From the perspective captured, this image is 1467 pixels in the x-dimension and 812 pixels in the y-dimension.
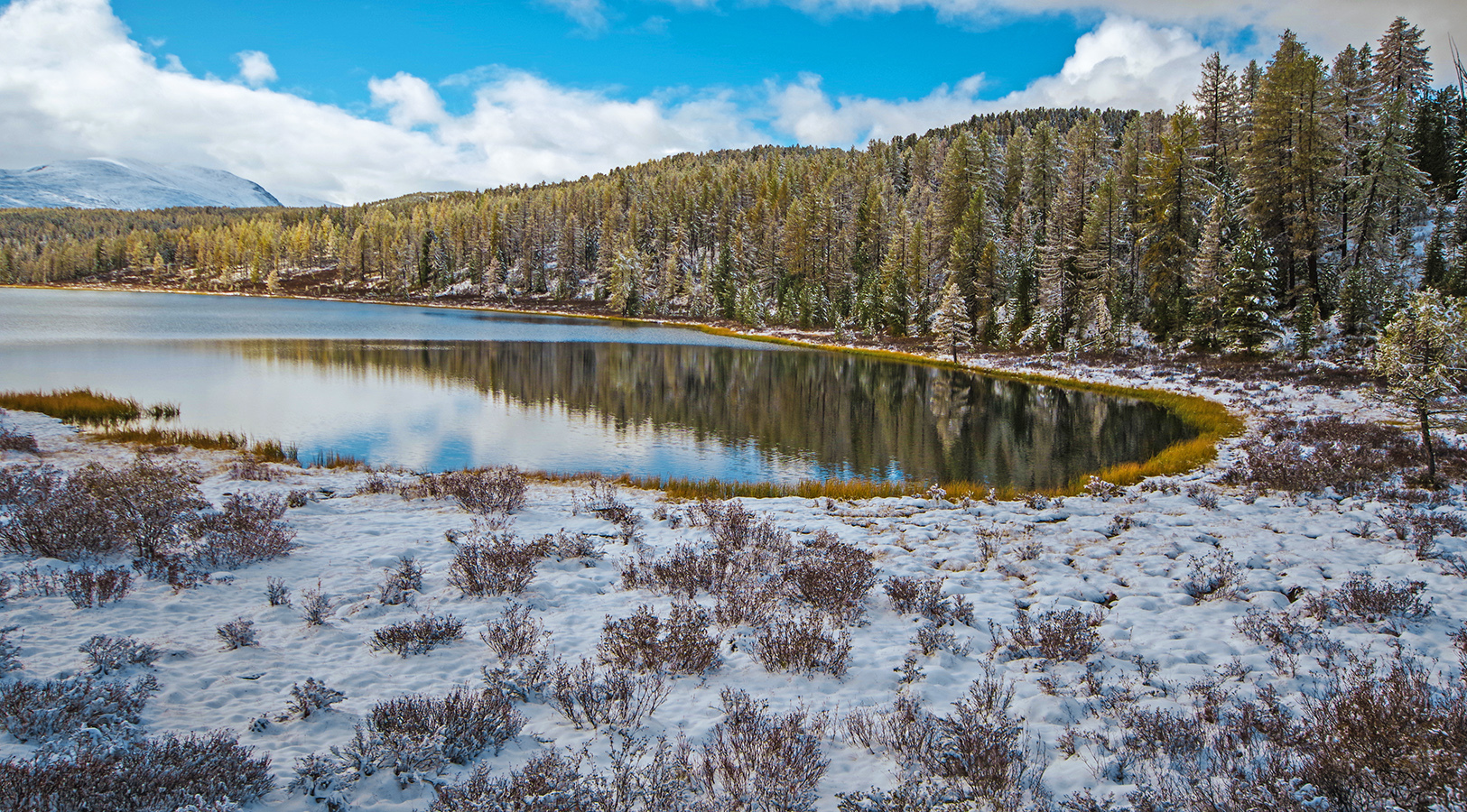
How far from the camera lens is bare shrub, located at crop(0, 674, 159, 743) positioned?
15.9ft

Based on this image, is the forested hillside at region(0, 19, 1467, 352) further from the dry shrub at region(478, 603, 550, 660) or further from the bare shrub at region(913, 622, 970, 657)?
the dry shrub at region(478, 603, 550, 660)

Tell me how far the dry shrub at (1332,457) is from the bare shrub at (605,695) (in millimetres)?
15518

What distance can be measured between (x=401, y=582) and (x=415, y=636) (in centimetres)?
199

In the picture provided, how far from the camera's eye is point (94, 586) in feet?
24.9

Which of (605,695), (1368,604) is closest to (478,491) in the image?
(605,695)

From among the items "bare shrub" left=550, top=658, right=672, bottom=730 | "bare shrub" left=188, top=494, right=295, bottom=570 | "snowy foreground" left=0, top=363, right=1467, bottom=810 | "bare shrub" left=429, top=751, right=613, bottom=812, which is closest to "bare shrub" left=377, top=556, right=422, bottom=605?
"snowy foreground" left=0, top=363, right=1467, bottom=810

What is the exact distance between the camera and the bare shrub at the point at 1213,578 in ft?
28.9

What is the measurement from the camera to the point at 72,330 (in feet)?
184

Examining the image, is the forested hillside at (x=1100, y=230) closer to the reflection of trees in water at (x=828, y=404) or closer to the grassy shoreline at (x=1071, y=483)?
the grassy shoreline at (x=1071, y=483)

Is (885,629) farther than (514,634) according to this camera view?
Yes

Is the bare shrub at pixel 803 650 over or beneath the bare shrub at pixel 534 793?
→ beneath

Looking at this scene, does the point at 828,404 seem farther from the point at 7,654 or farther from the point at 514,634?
the point at 7,654

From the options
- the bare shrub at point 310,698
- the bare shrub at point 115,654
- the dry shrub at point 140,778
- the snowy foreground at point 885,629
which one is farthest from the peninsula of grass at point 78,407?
the dry shrub at point 140,778

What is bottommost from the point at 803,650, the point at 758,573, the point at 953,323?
the point at 758,573
